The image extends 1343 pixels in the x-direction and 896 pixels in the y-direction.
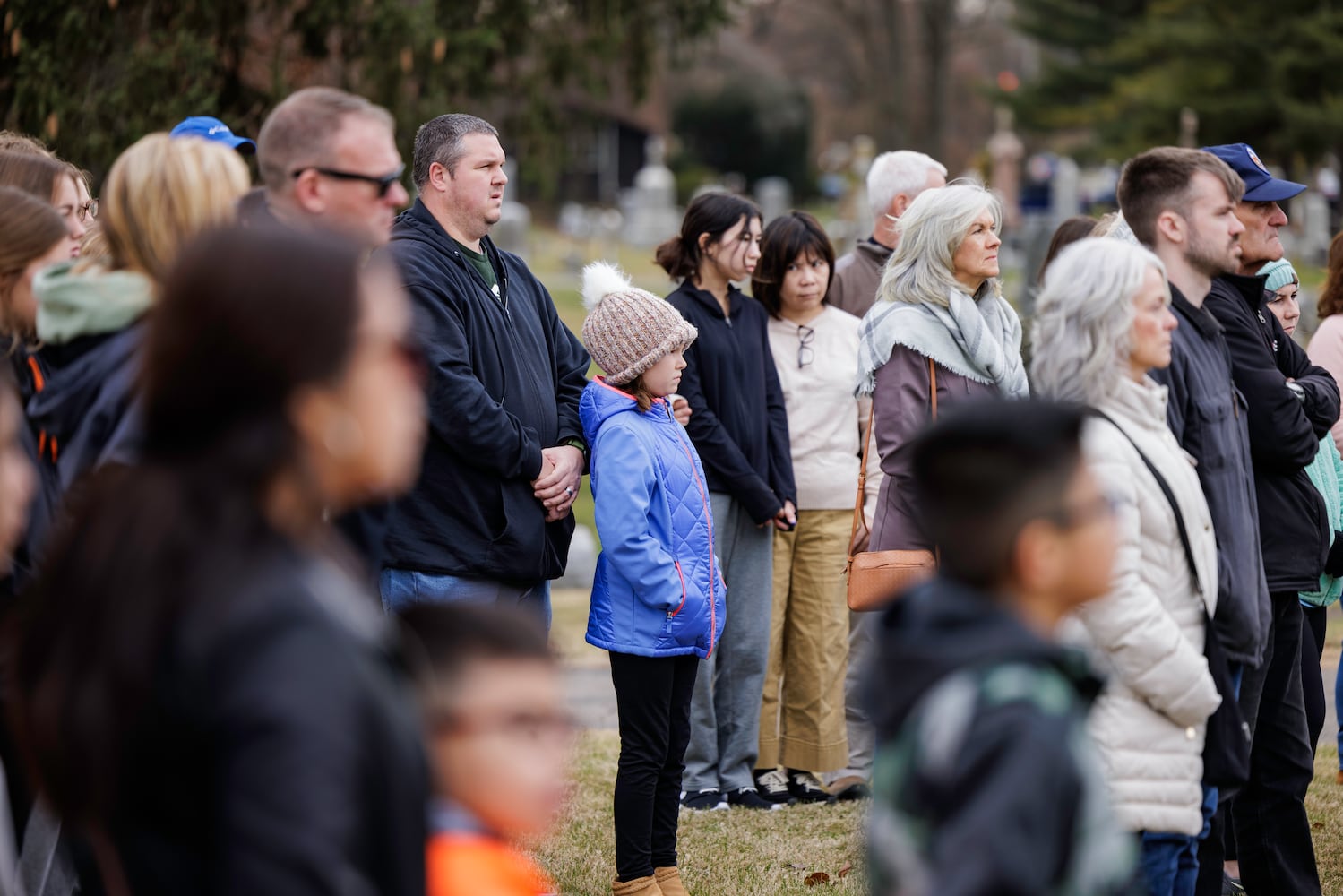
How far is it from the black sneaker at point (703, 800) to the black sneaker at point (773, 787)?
0.21 metres

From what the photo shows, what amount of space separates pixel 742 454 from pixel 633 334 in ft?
4.34

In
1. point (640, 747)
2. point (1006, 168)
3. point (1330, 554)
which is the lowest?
point (640, 747)

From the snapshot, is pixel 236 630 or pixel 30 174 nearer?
pixel 236 630

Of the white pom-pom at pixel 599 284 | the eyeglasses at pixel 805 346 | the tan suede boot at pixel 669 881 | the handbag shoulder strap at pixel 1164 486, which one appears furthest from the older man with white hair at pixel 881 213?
the handbag shoulder strap at pixel 1164 486

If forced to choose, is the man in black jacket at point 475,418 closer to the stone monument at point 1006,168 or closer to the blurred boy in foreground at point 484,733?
the blurred boy in foreground at point 484,733

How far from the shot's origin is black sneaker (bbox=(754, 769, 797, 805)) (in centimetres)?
618

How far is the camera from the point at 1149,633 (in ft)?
10.3

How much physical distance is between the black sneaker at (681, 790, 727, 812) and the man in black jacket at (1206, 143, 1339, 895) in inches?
85.7

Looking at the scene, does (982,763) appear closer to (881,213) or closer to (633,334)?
(633,334)

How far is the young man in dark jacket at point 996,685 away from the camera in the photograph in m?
1.85

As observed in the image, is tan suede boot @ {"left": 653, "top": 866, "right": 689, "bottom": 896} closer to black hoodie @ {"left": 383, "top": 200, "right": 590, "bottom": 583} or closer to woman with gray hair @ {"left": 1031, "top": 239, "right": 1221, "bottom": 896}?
black hoodie @ {"left": 383, "top": 200, "right": 590, "bottom": 583}

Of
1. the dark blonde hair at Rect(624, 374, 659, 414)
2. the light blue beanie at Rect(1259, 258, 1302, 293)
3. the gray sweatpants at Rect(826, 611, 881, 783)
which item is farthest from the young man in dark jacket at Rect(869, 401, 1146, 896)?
the gray sweatpants at Rect(826, 611, 881, 783)

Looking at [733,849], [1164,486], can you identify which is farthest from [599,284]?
[1164,486]

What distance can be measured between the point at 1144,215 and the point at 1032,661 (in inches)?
92.4
